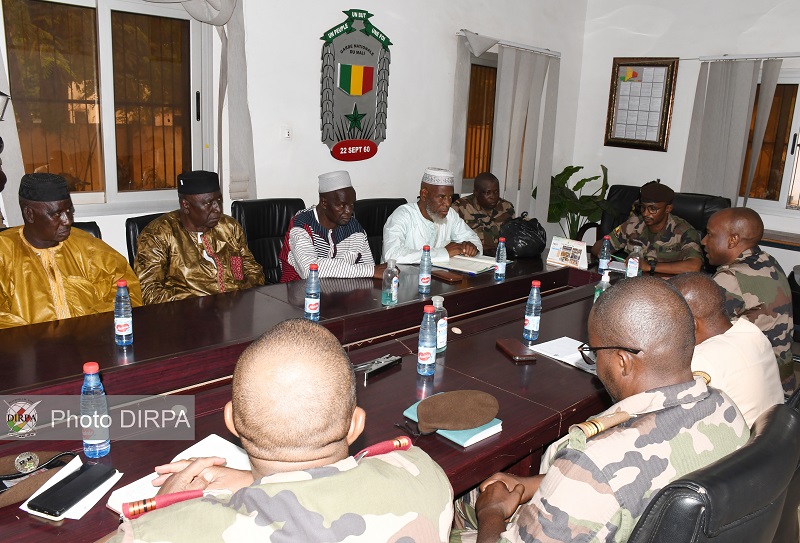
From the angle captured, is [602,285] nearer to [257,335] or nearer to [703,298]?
[703,298]

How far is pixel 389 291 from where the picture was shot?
112 inches

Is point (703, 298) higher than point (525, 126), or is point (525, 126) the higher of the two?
point (525, 126)

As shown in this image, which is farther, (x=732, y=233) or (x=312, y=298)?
(x=732, y=233)

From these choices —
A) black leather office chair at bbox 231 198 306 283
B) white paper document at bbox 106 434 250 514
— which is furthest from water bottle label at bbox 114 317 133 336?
black leather office chair at bbox 231 198 306 283

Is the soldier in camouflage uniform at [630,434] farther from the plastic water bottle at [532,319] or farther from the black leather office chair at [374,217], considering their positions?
the black leather office chair at [374,217]

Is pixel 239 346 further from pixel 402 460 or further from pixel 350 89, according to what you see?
pixel 350 89

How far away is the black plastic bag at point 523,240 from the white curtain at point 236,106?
6.11 ft

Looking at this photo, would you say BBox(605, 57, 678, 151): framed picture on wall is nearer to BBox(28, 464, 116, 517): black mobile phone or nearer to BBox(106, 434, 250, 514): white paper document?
BBox(106, 434, 250, 514): white paper document

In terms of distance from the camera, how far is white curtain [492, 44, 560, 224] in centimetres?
599

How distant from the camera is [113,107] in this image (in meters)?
3.96

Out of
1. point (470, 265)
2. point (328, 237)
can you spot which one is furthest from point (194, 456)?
point (470, 265)

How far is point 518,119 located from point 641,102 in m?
1.25

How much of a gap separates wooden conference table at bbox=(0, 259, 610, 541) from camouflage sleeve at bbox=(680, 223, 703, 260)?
4.84 ft

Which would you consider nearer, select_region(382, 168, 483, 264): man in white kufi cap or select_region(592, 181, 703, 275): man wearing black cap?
select_region(382, 168, 483, 264): man in white kufi cap
